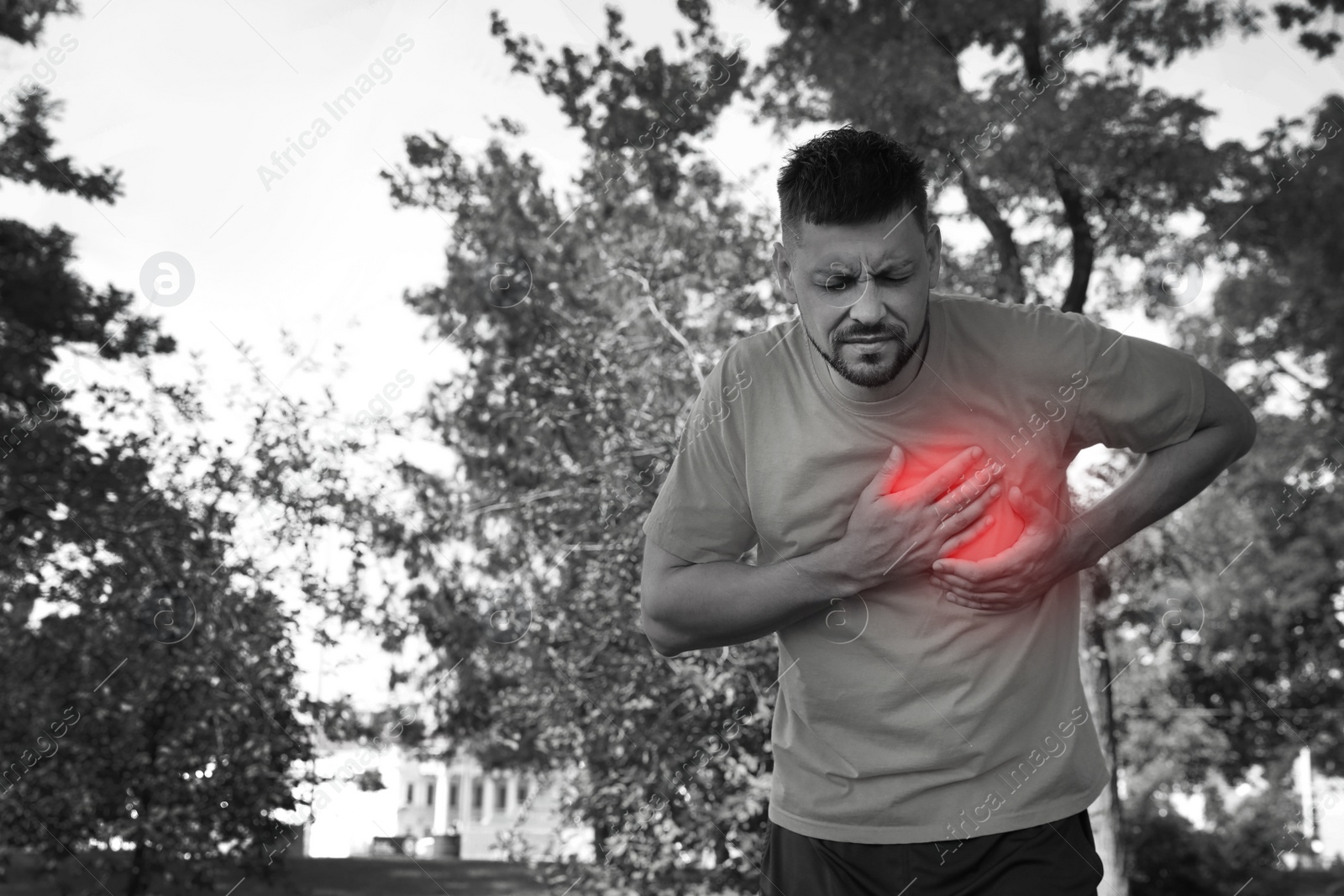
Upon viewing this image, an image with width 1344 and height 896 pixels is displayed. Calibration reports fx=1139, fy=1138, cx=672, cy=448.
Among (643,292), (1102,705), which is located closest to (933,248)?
(643,292)

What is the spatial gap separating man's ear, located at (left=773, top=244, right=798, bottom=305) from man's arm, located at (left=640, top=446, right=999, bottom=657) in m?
0.45

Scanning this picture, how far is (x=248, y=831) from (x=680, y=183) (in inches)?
209

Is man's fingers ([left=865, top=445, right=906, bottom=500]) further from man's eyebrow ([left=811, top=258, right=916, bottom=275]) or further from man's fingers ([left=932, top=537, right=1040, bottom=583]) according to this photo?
man's eyebrow ([left=811, top=258, right=916, bottom=275])

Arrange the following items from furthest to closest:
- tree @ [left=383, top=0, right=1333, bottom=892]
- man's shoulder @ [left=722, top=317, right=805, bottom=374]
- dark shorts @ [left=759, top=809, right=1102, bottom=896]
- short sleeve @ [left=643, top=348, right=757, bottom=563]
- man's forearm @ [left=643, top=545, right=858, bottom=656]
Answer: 1. tree @ [left=383, top=0, right=1333, bottom=892]
2. man's shoulder @ [left=722, top=317, right=805, bottom=374]
3. short sleeve @ [left=643, top=348, right=757, bottom=563]
4. man's forearm @ [left=643, top=545, right=858, bottom=656]
5. dark shorts @ [left=759, top=809, right=1102, bottom=896]

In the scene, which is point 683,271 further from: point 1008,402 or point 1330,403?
point 1330,403

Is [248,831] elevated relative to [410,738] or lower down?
lower down

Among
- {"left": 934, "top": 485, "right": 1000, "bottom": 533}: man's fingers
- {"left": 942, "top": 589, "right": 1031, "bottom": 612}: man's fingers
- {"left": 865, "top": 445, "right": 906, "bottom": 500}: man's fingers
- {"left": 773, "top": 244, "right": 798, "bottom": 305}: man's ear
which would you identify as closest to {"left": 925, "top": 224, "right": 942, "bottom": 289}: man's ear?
{"left": 773, "top": 244, "right": 798, "bottom": 305}: man's ear

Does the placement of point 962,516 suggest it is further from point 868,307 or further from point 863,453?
point 868,307

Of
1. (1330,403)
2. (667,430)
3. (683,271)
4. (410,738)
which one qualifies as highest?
(1330,403)

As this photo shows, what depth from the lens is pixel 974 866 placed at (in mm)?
2105

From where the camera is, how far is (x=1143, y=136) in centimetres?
872

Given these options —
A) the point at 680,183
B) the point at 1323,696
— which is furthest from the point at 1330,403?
the point at 1323,696

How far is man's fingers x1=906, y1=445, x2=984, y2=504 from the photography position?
2.17m

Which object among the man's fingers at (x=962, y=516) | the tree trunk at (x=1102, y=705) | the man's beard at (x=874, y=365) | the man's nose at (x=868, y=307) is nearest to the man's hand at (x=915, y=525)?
the man's fingers at (x=962, y=516)
